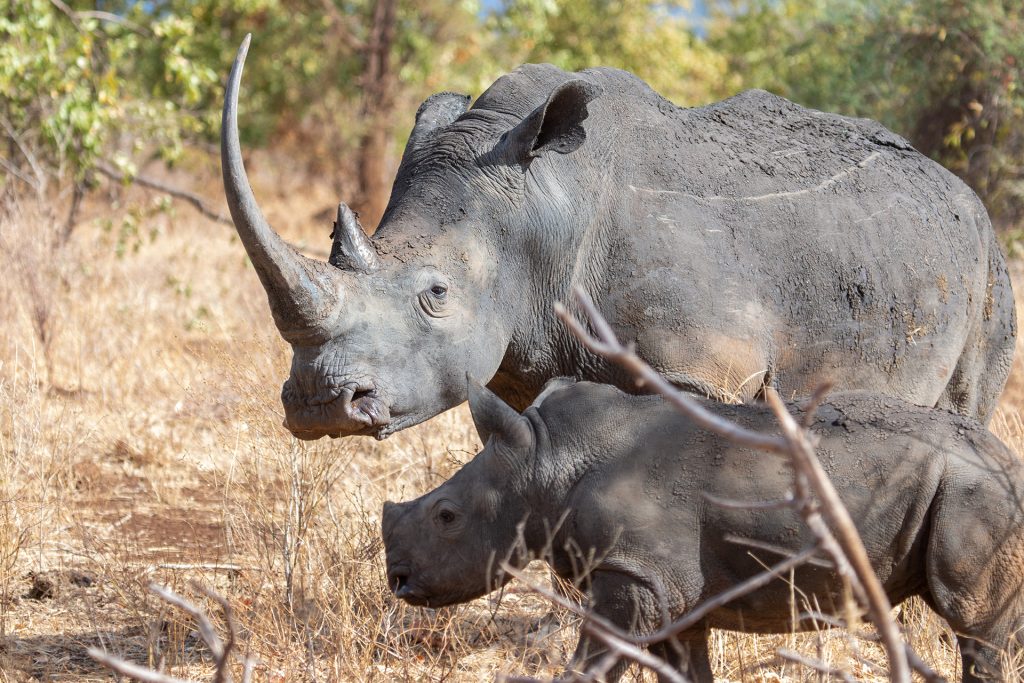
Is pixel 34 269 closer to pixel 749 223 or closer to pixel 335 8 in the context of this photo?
pixel 749 223

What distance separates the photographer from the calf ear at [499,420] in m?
4.19

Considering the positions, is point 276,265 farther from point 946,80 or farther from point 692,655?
point 946,80

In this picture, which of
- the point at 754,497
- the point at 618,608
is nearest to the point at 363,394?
the point at 618,608

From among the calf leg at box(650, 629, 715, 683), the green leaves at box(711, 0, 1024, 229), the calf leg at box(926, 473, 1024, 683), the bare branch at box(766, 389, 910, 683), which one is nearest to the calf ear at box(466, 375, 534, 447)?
the calf leg at box(650, 629, 715, 683)

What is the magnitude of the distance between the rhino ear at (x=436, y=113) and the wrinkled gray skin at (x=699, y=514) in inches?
52.0

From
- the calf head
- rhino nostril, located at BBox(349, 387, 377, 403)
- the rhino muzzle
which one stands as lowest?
the calf head

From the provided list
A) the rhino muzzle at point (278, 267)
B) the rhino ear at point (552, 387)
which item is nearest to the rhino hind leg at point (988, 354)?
the rhino ear at point (552, 387)

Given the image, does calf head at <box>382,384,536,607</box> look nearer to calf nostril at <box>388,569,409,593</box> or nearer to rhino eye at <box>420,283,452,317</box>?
calf nostril at <box>388,569,409,593</box>

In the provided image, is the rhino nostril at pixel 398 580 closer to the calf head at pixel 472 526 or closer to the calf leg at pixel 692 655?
the calf head at pixel 472 526

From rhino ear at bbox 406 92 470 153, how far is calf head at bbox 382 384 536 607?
141cm

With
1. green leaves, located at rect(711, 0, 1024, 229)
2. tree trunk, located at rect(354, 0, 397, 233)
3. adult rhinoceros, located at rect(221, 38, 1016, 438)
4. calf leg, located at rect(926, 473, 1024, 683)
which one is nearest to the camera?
calf leg, located at rect(926, 473, 1024, 683)

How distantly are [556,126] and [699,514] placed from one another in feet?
5.39

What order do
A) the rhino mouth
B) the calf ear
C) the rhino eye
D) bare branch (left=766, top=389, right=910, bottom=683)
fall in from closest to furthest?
bare branch (left=766, top=389, right=910, bottom=683) → the calf ear → the rhino mouth → the rhino eye

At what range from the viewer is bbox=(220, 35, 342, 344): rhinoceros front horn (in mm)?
4281
